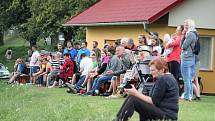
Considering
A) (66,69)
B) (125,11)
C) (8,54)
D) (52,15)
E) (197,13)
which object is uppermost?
(52,15)

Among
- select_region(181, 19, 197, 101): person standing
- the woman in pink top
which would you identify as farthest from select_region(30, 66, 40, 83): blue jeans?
select_region(181, 19, 197, 101): person standing

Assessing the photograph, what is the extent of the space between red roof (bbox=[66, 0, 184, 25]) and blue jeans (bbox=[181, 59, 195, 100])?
19.4 ft

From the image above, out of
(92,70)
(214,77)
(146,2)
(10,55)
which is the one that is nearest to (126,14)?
(146,2)

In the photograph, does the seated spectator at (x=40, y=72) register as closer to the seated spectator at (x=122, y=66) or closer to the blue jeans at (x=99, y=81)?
the blue jeans at (x=99, y=81)

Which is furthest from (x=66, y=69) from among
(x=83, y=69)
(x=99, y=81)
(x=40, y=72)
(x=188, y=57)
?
(x=188, y=57)

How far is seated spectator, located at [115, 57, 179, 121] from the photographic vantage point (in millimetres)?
9758

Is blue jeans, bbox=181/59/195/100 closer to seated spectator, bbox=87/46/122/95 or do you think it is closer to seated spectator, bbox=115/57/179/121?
seated spectator, bbox=87/46/122/95

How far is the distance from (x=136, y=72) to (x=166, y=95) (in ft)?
20.2

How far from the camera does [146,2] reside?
975 inches

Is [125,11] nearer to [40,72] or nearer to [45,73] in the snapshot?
[45,73]

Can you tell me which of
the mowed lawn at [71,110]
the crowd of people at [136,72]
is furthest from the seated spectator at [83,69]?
the mowed lawn at [71,110]

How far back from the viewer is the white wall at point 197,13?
21984mm

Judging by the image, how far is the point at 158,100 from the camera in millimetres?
9812

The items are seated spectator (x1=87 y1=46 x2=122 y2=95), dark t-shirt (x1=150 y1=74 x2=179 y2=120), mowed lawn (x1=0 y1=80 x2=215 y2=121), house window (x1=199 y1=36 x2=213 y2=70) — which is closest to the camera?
dark t-shirt (x1=150 y1=74 x2=179 y2=120)
